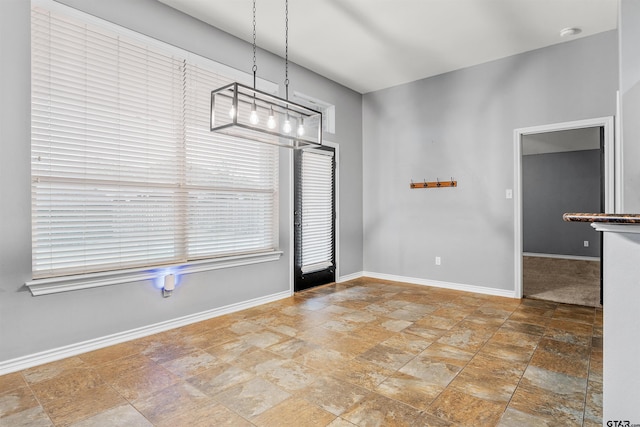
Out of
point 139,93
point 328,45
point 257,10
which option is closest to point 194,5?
point 257,10

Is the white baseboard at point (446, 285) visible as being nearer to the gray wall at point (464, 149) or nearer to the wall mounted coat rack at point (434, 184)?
the gray wall at point (464, 149)

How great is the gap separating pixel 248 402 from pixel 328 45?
3739 mm

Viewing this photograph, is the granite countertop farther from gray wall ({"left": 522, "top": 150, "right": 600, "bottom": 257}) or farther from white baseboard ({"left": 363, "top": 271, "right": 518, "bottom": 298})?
gray wall ({"left": 522, "top": 150, "right": 600, "bottom": 257})

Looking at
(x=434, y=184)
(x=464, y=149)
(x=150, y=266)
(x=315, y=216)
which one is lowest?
(x=150, y=266)

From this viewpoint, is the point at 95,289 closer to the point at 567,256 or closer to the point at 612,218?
the point at 612,218

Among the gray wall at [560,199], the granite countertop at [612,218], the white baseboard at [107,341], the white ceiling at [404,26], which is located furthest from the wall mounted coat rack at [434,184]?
the granite countertop at [612,218]

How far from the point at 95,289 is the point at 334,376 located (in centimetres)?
204

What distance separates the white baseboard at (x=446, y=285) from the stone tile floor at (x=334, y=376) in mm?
788

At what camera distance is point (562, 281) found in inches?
210

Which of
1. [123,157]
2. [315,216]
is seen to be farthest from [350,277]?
[123,157]

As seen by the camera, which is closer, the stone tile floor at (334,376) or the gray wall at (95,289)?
the stone tile floor at (334,376)

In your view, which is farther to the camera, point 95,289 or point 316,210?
point 316,210

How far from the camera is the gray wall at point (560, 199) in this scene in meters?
7.45

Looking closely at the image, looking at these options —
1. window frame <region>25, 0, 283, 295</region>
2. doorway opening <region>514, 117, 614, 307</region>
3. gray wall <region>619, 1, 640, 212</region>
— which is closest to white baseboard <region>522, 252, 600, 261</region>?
doorway opening <region>514, 117, 614, 307</region>
